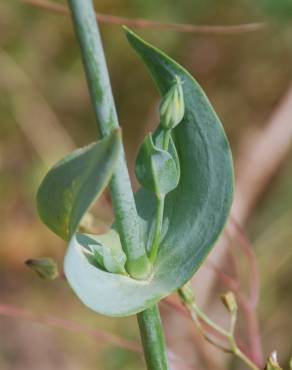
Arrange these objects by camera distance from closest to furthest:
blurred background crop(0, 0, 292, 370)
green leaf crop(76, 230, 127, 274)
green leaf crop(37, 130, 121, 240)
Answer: green leaf crop(37, 130, 121, 240)
green leaf crop(76, 230, 127, 274)
blurred background crop(0, 0, 292, 370)

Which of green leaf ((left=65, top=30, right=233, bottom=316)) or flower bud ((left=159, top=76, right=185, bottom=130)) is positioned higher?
flower bud ((left=159, top=76, right=185, bottom=130))

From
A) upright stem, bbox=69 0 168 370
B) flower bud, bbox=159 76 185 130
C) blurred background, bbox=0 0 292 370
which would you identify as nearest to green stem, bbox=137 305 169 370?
upright stem, bbox=69 0 168 370

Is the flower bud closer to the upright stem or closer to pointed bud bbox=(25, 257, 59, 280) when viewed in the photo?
the upright stem

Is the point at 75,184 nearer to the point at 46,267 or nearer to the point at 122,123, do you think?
the point at 46,267

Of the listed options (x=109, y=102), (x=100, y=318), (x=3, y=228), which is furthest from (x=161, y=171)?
(x=3, y=228)

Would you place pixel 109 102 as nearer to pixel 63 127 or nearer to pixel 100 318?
pixel 100 318

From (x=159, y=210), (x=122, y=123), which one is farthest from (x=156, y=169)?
(x=122, y=123)
